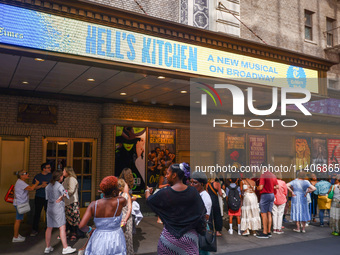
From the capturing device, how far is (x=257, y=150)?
15648mm

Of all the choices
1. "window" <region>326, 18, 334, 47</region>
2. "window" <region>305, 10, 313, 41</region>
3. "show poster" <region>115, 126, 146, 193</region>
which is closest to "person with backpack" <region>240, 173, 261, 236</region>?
"show poster" <region>115, 126, 146, 193</region>

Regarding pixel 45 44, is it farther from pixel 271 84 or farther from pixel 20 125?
pixel 271 84

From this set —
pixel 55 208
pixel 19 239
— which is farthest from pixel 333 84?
pixel 19 239

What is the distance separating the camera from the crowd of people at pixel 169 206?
3869 mm

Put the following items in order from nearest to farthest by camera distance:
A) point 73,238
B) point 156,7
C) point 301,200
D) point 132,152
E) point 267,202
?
point 73,238 < point 267,202 < point 301,200 < point 156,7 < point 132,152

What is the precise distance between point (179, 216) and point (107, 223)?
1147 mm

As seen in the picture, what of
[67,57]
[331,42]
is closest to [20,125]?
[67,57]

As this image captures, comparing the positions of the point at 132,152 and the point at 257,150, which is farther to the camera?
the point at 257,150

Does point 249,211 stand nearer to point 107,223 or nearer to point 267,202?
point 267,202

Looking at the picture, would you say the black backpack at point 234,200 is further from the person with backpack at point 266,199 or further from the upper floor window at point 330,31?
the upper floor window at point 330,31

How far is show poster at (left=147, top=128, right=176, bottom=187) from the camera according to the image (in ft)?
41.8

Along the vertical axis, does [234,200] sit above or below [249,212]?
above

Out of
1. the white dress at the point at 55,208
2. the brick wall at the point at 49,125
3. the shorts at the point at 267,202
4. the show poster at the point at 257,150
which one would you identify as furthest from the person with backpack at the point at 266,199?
the show poster at the point at 257,150

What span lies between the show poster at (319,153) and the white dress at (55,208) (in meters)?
14.5
